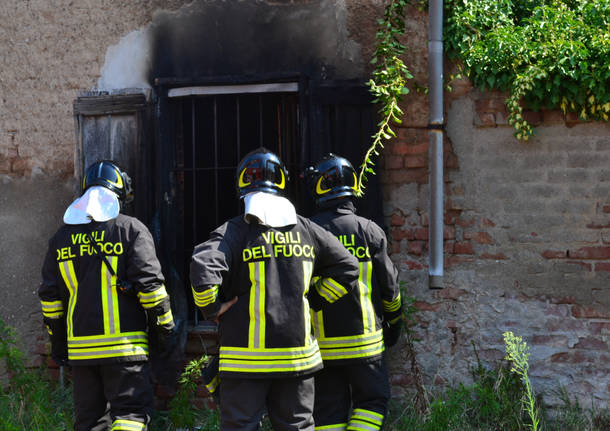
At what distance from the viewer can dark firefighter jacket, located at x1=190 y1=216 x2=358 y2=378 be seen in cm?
339

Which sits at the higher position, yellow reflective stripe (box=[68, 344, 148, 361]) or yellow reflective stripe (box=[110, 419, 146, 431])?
yellow reflective stripe (box=[68, 344, 148, 361])

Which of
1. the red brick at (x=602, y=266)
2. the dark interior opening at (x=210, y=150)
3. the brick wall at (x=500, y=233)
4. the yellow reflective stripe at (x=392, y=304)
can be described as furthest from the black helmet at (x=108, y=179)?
the red brick at (x=602, y=266)

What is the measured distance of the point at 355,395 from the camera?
4035mm

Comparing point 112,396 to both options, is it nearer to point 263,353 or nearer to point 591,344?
point 263,353

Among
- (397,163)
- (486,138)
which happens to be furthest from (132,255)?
(486,138)

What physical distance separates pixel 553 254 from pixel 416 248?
922 millimetres

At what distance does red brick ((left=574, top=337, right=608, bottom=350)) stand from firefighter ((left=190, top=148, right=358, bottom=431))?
201cm

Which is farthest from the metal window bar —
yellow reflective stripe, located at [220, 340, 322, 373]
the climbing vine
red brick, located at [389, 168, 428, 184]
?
yellow reflective stripe, located at [220, 340, 322, 373]

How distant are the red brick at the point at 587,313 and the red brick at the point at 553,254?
0.35 meters

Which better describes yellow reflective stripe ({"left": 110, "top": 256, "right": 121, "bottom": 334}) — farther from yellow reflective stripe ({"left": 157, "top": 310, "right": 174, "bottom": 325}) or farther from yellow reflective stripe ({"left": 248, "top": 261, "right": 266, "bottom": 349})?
yellow reflective stripe ({"left": 248, "top": 261, "right": 266, "bottom": 349})

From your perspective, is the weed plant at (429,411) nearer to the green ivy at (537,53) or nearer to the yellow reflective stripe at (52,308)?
the yellow reflective stripe at (52,308)

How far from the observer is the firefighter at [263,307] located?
11.1 feet

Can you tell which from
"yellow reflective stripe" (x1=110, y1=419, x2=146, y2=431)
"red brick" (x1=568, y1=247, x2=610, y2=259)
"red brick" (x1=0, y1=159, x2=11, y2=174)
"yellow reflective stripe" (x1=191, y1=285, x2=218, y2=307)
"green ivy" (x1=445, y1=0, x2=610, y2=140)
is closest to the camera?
"yellow reflective stripe" (x1=191, y1=285, x2=218, y2=307)

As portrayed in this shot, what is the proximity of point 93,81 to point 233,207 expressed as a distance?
57.2 inches
